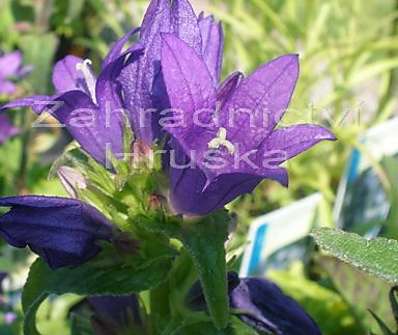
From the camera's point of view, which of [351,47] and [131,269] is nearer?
[131,269]

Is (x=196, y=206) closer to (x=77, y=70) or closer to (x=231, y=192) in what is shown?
(x=231, y=192)

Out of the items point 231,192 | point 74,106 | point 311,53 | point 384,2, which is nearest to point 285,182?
point 231,192

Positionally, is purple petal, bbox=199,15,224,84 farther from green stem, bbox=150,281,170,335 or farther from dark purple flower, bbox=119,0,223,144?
green stem, bbox=150,281,170,335

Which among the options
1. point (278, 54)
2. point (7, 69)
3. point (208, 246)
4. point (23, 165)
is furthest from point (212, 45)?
point (278, 54)

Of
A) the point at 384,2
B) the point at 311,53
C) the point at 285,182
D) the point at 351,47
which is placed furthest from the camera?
the point at 384,2

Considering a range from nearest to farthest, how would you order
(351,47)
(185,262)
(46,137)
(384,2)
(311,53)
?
(185,262)
(311,53)
(351,47)
(46,137)
(384,2)

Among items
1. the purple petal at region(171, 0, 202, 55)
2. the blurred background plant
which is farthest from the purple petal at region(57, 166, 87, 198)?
the blurred background plant

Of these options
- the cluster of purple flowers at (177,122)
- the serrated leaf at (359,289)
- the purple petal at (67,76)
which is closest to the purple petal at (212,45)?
the cluster of purple flowers at (177,122)

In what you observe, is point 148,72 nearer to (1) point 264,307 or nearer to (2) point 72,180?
(2) point 72,180
